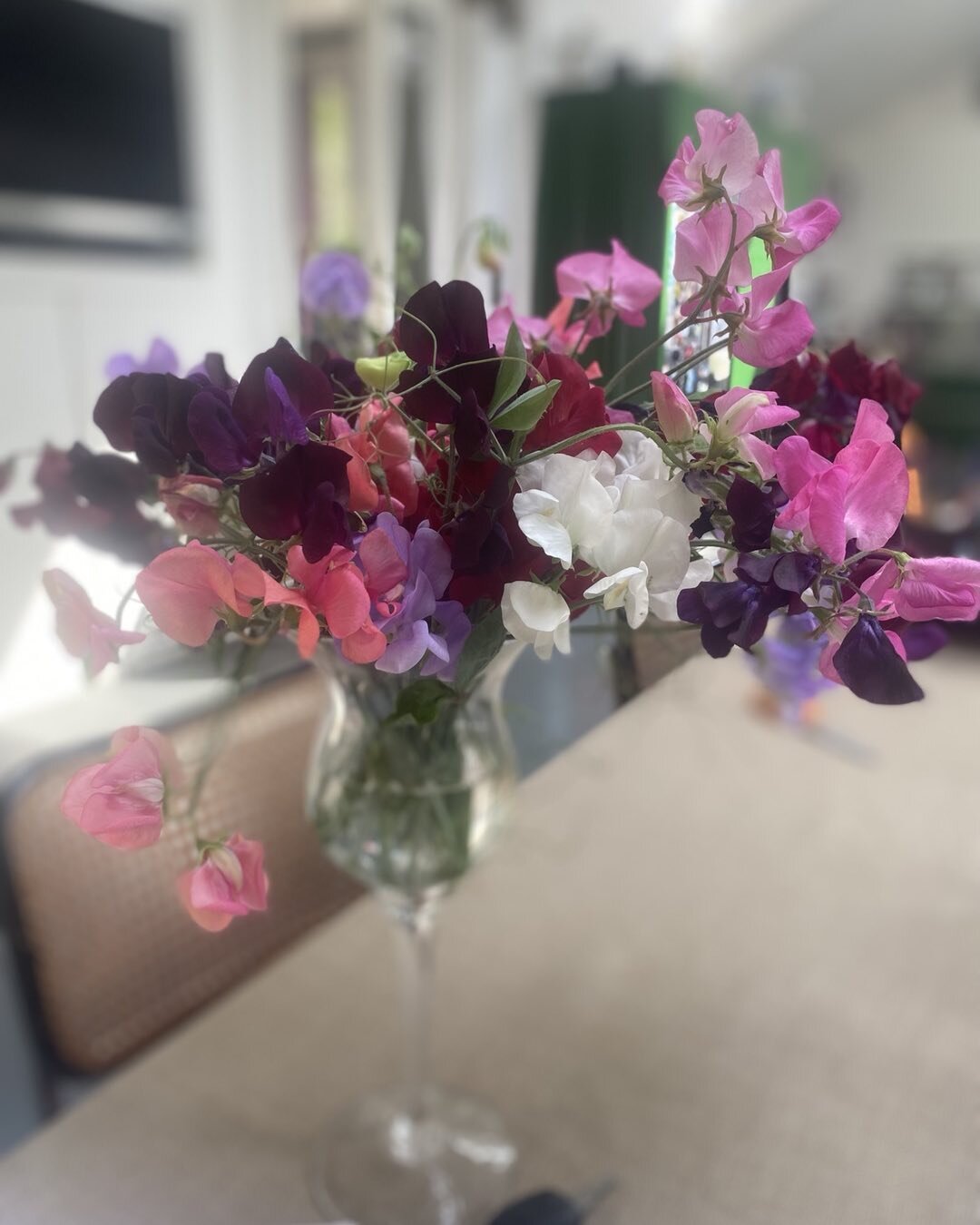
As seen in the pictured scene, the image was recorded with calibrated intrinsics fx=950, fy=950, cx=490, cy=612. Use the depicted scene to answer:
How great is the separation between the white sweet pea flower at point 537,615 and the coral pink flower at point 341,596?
0.16 feet

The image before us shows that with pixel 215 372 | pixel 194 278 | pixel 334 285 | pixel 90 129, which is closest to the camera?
pixel 215 372

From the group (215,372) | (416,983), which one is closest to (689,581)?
(215,372)

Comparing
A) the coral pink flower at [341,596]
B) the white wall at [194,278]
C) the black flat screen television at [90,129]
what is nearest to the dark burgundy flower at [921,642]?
the coral pink flower at [341,596]

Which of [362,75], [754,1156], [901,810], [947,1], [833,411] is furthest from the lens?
[947,1]

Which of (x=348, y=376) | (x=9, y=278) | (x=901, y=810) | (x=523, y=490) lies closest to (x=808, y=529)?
(x=523, y=490)

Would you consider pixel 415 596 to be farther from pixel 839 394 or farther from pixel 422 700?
pixel 839 394

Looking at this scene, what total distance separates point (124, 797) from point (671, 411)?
0.81 feet

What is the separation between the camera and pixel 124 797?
14.0 inches

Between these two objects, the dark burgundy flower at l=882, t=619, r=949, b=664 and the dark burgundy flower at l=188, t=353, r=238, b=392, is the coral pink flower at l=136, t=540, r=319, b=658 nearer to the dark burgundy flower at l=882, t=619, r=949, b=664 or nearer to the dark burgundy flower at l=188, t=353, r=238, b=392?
the dark burgundy flower at l=188, t=353, r=238, b=392

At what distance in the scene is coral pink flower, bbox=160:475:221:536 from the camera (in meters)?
0.38

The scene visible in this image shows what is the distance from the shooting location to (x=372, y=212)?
2.56m

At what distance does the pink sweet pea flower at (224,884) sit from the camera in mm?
367

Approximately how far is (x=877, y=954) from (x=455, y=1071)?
35 centimetres

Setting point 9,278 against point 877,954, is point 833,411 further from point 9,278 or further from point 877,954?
point 9,278
